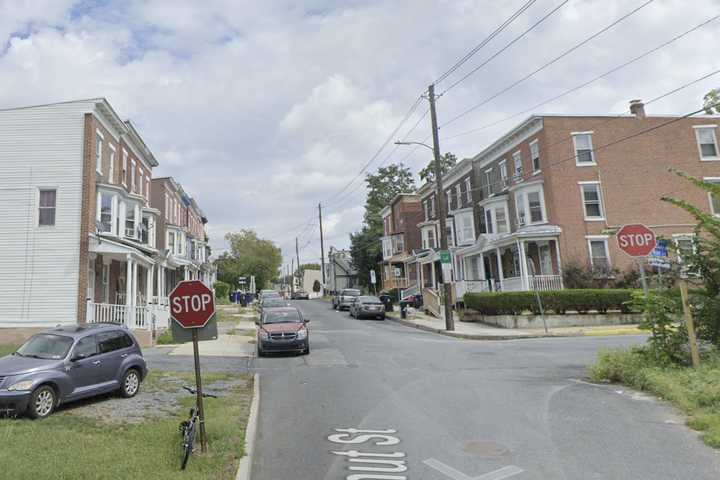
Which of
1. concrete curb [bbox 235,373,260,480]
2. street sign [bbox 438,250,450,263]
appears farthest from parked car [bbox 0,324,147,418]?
street sign [bbox 438,250,450,263]

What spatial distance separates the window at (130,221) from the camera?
24.5 meters

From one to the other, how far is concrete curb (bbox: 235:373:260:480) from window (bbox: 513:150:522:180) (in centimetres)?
2589

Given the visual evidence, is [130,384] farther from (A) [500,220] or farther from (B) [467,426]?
(A) [500,220]

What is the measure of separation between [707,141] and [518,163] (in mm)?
10934

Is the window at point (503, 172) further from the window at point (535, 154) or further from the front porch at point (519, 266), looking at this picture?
the front porch at point (519, 266)

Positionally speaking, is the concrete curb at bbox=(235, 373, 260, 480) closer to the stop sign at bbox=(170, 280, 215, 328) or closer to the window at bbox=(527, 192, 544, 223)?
the stop sign at bbox=(170, 280, 215, 328)

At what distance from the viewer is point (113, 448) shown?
6.06 m

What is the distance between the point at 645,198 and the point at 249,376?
2608 cm

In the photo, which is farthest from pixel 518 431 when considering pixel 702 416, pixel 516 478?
pixel 702 416

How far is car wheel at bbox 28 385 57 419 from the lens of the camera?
771 centimetres

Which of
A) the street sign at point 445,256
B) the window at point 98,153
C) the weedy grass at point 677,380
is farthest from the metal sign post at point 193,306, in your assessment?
the street sign at point 445,256

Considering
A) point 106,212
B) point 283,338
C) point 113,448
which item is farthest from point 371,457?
point 106,212

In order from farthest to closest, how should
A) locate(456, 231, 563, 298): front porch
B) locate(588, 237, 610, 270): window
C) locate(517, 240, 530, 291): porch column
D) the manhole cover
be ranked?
locate(588, 237, 610, 270): window, locate(456, 231, 563, 298): front porch, locate(517, 240, 530, 291): porch column, the manhole cover

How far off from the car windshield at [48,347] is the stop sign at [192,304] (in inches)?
152
